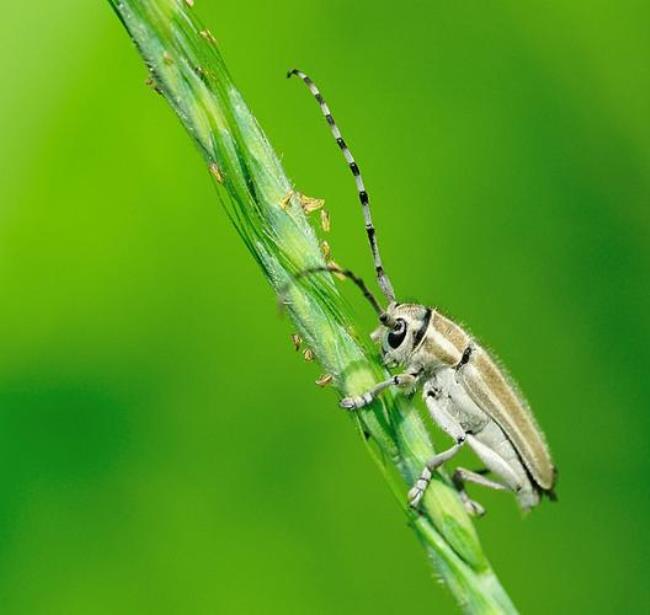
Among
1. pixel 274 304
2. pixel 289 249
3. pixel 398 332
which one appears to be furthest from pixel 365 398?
pixel 274 304

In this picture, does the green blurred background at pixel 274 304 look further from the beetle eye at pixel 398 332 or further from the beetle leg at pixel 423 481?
the beetle leg at pixel 423 481

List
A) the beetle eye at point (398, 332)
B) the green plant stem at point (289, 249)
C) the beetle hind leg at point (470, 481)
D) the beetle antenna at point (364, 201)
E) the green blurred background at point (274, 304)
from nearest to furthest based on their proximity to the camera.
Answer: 1. the green plant stem at point (289, 249)
2. the beetle antenna at point (364, 201)
3. the beetle eye at point (398, 332)
4. the beetle hind leg at point (470, 481)
5. the green blurred background at point (274, 304)

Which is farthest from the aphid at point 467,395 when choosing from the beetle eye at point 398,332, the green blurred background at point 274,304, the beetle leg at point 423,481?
the green blurred background at point 274,304

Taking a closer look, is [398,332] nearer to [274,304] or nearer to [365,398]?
[365,398]

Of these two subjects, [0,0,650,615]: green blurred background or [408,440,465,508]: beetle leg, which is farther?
[0,0,650,615]: green blurred background

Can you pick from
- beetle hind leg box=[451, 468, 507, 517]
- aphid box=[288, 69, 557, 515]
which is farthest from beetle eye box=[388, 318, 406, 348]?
beetle hind leg box=[451, 468, 507, 517]

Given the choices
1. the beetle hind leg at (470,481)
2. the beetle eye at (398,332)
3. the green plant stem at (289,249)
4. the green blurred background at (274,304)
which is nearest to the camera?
the green plant stem at (289,249)

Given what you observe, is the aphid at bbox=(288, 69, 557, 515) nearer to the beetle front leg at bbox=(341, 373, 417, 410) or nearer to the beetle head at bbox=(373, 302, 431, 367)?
A: the beetle head at bbox=(373, 302, 431, 367)
